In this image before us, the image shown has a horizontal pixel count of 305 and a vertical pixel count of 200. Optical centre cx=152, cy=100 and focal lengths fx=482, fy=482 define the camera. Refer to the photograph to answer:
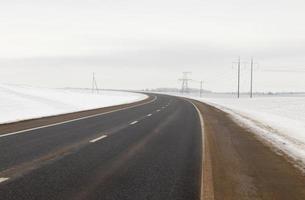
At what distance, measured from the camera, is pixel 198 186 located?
7688 mm

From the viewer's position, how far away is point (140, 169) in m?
9.23

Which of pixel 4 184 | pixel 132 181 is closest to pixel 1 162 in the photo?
pixel 4 184

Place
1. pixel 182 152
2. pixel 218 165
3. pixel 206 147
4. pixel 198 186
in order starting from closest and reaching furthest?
pixel 198 186, pixel 218 165, pixel 182 152, pixel 206 147

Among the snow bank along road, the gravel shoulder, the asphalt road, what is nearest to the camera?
the asphalt road

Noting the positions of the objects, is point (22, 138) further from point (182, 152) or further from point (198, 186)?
point (198, 186)

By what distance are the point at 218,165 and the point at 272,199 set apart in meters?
3.20

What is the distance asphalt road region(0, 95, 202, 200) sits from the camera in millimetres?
7027

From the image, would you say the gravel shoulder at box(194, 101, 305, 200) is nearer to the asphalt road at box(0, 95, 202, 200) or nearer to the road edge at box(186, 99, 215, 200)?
the road edge at box(186, 99, 215, 200)

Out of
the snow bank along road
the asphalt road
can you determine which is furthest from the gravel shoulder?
the asphalt road

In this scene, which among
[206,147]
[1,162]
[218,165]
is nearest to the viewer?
[1,162]

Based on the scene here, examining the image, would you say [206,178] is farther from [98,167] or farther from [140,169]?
[98,167]

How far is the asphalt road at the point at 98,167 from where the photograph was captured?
7027 mm

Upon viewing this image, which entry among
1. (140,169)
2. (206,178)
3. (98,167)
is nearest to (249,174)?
(206,178)

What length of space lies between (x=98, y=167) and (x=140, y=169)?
0.81 meters
